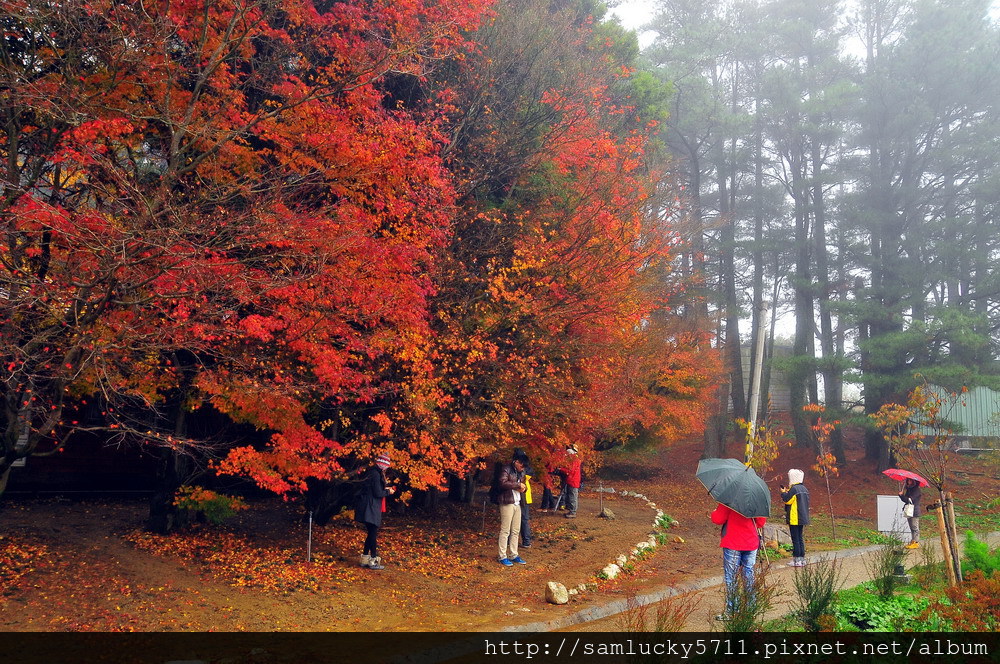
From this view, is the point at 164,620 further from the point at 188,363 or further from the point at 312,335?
the point at 188,363

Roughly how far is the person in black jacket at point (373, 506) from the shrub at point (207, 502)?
2.18 metres

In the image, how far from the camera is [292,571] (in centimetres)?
981

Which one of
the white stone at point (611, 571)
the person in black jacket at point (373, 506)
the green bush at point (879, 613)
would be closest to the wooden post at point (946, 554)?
the green bush at point (879, 613)

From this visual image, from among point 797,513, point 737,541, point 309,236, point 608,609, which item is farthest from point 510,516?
point 309,236

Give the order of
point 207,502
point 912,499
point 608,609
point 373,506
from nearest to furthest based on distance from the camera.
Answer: point 608,609 → point 373,506 → point 207,502 → point 912,499

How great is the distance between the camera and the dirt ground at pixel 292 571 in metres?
7.95

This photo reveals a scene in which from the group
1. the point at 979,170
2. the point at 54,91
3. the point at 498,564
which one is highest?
the point at 979,170

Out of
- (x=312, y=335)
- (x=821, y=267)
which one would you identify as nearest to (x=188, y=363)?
(x=312, y=335)

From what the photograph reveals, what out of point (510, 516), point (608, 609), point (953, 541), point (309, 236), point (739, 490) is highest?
point (309, 236)

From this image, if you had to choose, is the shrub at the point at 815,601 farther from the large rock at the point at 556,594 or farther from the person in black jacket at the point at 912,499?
the person in black jacket at the point at 912,499

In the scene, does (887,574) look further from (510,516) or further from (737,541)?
(510,516)

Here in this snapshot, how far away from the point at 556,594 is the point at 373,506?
277cm
